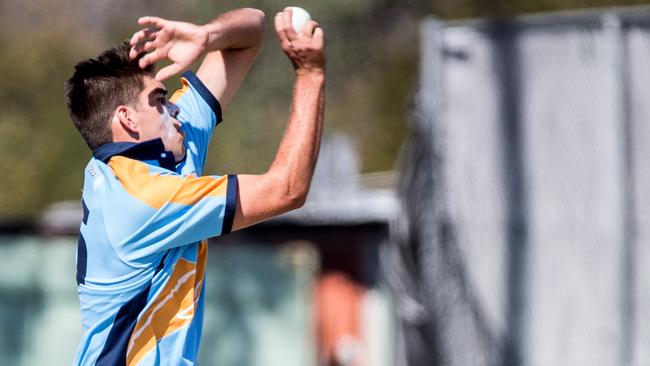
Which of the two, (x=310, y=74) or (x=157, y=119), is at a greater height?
(x=310, y=74)

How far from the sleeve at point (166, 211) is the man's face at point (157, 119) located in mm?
146

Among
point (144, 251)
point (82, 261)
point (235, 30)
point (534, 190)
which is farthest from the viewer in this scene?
point (534, 190)

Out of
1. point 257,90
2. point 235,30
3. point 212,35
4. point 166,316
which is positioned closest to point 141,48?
point 212,35

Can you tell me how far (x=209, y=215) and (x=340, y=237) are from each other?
1013 cm

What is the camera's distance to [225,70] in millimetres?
4953

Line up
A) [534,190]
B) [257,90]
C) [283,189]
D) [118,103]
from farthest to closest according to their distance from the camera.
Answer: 1. [257,90]
2. [534,190]
3. [118,103]
4. [283,189]

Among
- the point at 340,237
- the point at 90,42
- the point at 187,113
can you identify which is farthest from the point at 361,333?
the point at 90,42

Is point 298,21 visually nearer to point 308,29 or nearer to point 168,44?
point 308,29

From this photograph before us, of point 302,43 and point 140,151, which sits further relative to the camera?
point 140,151

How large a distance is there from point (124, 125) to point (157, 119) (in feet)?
0.36

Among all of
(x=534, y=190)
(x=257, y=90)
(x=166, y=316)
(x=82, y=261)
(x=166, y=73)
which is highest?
(x=166, y=73)

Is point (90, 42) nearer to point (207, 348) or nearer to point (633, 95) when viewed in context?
point (207, 348)

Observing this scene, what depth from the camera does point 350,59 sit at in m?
35.6

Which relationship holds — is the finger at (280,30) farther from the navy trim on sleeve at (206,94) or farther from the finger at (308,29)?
the navy trim on sleeve at (206,94)
